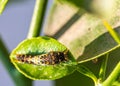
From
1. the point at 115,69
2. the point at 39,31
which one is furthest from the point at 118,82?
the point at 39,31

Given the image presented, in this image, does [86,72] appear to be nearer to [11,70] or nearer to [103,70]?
[103,70]

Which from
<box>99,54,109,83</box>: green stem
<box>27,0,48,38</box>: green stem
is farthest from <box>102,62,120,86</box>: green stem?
<box>27,0,48,38</box>: green stem

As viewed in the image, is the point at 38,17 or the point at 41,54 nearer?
the point at 41,54

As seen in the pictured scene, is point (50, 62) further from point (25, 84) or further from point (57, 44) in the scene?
point (25, 84)

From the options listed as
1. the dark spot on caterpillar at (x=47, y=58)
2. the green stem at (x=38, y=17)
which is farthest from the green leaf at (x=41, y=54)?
the green stem at (x=38, y=17)

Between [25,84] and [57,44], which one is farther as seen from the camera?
[25,84]

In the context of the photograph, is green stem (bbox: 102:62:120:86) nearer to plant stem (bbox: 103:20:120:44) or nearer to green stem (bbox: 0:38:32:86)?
plant stem (bbox: 103:20:120:44)

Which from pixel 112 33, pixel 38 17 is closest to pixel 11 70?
pixel 38 17
